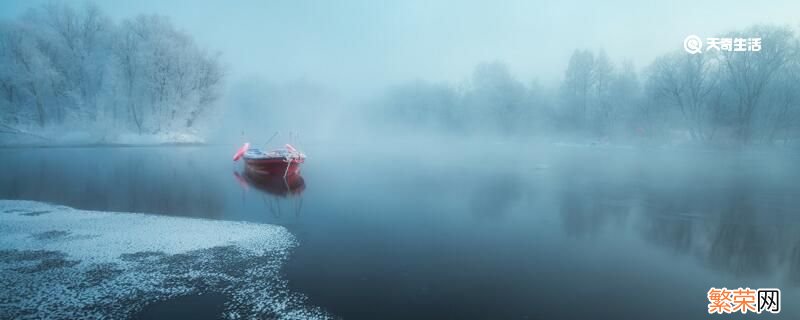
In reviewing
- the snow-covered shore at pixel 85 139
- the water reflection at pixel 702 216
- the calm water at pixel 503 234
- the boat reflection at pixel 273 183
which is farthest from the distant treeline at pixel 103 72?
the water reflection at pixel 702 216

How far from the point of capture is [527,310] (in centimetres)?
672

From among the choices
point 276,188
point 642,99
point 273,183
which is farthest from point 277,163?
point 642,99

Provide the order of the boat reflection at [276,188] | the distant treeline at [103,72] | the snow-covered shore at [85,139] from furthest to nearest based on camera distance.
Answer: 1. the distant treeline at [103,72]
2. the snow-covered shore at [85,139]
3. the boat reflection at [276,188]

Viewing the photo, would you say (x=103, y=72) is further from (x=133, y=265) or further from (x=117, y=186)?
(x=133, y=265)

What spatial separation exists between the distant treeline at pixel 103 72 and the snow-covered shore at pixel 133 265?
1876 inches

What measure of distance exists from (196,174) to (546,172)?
2505 cm

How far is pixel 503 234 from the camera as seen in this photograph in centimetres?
1166

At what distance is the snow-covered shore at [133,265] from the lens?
21.3ft

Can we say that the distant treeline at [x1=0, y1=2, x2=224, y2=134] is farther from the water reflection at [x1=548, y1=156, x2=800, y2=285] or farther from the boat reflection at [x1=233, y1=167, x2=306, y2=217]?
the water reflection at [x1=548, y1=156, x2=800, y2=285]

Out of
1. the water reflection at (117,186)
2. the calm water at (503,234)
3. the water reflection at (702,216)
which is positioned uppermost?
the water reflection at (117,186)

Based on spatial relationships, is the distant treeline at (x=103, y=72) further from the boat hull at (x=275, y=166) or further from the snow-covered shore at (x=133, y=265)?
the snow-covered shore at (x=133, y=265)

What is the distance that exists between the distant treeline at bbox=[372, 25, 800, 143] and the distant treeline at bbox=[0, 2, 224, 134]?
2007 inches

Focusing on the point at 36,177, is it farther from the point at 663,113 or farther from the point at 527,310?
the point at 663,113

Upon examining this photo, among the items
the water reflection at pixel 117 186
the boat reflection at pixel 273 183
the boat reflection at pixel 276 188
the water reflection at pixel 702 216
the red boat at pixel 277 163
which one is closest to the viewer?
the water reflection at pixel 702 216
